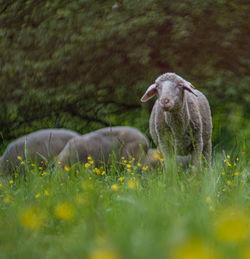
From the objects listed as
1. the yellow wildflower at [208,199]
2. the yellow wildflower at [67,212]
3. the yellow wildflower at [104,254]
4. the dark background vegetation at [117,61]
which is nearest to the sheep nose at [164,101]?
the yellow wildflower at [208,199]

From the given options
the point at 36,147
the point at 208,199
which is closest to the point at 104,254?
the point at 208,199

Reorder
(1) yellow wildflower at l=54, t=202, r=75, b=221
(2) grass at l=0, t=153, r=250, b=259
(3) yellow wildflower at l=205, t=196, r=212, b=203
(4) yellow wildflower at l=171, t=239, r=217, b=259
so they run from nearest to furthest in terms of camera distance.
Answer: (4) yellow wildflower at l=171, t=239, r=217, b=259 < (2) grass at l=0, t=153, r=250, b=259 < (1) yellow wildflower at l=54, t=202, r=75, b=221 < (3) yellow wildflower at l=205, t=196, r=212, b=203

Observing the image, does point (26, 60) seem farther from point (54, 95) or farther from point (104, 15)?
point (104, 15)

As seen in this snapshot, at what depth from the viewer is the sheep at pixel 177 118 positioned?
12.2 ft

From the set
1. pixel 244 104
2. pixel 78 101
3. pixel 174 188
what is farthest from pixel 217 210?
pixel 78 101

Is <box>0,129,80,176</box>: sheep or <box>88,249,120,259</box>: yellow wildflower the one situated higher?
<box>88,249,120,259</box>: yellow wildflower

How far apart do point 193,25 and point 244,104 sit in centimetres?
134

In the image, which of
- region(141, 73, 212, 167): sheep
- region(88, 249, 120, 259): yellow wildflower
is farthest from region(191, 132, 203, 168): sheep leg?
region(88, 249, 120, 259): yellow wildflower

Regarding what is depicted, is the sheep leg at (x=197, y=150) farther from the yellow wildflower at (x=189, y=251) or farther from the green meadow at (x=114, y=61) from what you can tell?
the yellow wildflower at (x=189, y=251)

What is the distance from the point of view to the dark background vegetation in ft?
18.1

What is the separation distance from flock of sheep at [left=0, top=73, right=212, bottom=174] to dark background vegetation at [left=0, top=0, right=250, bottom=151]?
0.78 metres

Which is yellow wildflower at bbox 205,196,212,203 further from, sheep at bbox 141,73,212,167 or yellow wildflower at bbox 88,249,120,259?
sheep at bbox 141,73,212,167

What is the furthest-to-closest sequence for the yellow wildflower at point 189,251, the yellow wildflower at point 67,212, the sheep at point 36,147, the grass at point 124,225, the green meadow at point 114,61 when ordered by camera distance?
the green meadow at point 114,61
the sheep at point 36,147
the yellow wildflower at point 67,212
the grass at point 124,225
the yellow wildflower at point 189,251

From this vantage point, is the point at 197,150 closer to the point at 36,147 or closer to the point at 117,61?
the point at 36,147
